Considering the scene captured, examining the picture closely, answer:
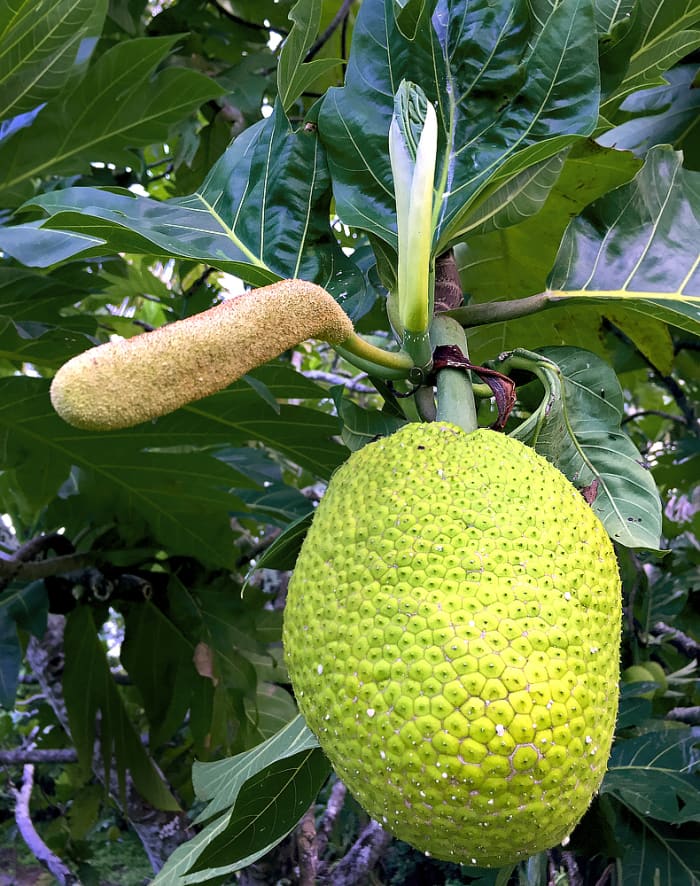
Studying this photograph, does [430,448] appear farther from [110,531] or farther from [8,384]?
[110,531]

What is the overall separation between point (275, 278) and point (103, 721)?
1476 mm

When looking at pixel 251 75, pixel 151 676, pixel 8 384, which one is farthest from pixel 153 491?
pixel 251 75

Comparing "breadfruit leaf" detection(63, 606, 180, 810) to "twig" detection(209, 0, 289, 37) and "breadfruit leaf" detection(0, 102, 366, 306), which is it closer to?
"breadfruit leaf" detection(0, 102, 366, 306)

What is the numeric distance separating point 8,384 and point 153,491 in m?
0.35

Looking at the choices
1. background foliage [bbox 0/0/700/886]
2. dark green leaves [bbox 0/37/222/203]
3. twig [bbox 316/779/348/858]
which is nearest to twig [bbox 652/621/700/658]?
Result: background foliage [bbox 0/0/700/886]

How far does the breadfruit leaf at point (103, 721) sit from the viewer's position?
1927 mm

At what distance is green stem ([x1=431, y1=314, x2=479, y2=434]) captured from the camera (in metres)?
0.78

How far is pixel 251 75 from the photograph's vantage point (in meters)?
2.07

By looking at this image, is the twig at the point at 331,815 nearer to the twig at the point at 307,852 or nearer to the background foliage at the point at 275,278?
the background foliage at the point at 275,278

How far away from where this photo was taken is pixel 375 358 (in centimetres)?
76

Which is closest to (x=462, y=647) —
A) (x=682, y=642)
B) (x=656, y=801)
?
(x=656, y=801)

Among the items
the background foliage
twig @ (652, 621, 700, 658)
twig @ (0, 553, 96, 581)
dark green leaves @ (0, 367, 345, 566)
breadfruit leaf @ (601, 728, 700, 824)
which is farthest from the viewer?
twig @ (652, 621, 700, 658)

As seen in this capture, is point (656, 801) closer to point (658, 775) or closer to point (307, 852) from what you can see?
point (658, 775)

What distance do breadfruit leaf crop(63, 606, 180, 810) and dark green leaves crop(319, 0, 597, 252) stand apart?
137 cm
